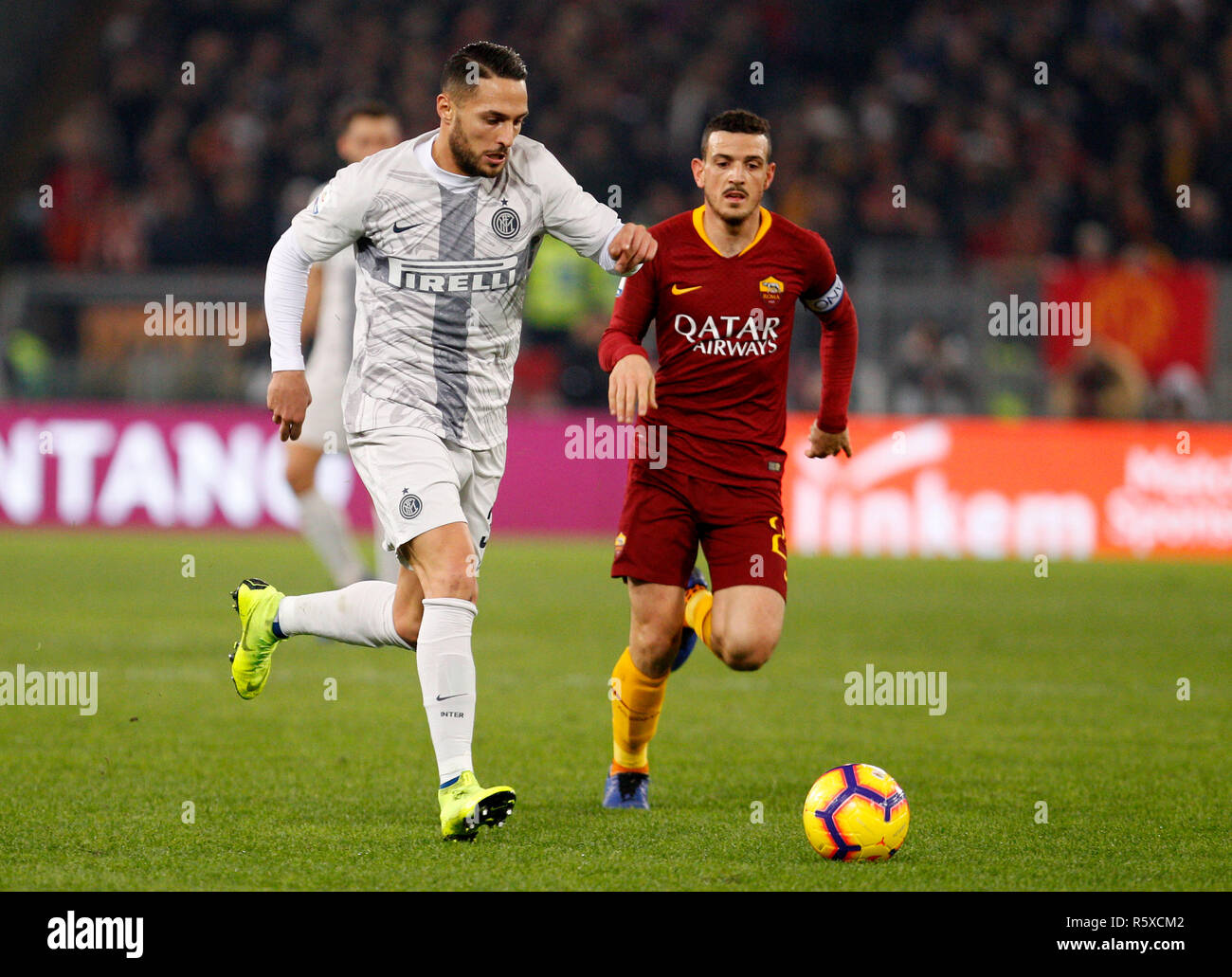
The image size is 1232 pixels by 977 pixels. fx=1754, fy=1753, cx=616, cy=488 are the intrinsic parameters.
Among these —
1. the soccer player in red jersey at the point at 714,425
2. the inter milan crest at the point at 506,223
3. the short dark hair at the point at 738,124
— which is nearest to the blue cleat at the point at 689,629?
the soccer player in red jersey at the point at 714,425

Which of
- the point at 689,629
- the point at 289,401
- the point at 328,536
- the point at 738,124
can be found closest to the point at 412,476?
the point at 289,401

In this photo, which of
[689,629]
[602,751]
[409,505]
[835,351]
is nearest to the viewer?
[409,505]

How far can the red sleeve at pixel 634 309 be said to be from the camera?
Result: 5.25 m

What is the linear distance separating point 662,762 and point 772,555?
1090 mm

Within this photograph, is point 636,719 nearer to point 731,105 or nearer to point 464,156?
point 464,156

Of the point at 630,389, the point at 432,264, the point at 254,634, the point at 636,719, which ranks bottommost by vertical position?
the point at 636,719

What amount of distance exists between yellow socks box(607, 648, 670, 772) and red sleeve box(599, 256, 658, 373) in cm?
95

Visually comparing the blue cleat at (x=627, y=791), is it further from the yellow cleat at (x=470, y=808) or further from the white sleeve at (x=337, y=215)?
the white sleeve at (x=337, y=215)

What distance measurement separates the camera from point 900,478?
15.0 metres

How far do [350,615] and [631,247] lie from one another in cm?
138

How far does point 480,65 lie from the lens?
16.0 feet
